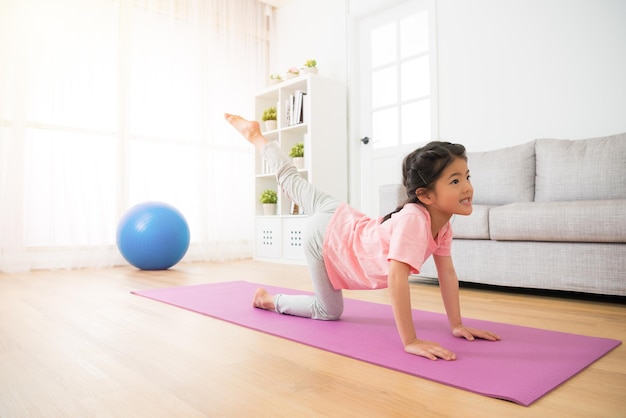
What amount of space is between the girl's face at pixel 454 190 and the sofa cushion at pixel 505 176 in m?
1.73

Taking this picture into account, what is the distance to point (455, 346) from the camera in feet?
4.11

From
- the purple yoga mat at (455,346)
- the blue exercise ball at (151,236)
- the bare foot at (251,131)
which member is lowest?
the purple yoga mat at (455,346)

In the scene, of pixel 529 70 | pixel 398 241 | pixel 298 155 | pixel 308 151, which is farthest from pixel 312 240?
pixel 298 155

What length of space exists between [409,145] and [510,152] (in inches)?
41.0

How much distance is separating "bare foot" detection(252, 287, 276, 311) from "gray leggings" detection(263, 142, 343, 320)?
36 millimetres

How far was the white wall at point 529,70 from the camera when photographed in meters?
2.73

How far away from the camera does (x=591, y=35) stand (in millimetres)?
2787

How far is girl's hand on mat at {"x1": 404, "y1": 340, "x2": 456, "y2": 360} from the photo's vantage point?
1.12m

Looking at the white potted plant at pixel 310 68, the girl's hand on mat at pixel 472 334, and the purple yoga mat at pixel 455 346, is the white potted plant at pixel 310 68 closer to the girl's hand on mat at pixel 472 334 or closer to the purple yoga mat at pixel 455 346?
the purple yoga mat at pixel 455 346

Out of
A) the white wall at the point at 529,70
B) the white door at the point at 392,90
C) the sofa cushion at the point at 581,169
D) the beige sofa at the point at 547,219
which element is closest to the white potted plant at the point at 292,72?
the white door at the point at 392,90

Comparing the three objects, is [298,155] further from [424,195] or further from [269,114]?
[424,195]

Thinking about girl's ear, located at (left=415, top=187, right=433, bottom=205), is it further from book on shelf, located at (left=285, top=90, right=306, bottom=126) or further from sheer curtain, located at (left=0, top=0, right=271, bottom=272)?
sheer curtain, located at (left=0, top=0, right=271, bottom=272)

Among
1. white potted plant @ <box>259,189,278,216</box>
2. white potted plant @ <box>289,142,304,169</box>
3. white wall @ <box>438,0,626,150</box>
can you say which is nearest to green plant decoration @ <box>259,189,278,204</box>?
white potted plant @ <box>259,189,278,216</box>

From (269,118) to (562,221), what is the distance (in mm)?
3016
